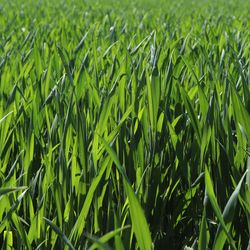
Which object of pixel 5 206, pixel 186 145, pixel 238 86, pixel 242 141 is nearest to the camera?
pixel 5 206

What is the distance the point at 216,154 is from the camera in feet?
3.61

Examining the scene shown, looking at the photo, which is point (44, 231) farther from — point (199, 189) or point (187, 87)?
point (187, 87)

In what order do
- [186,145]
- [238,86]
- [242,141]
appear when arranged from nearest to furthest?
1. [242,141]
2. [186,145]
3. [238,86]

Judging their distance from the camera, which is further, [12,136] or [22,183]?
[12,136]

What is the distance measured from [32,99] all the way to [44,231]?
39cm

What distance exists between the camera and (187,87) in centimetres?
143

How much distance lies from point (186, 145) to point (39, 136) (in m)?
0.28

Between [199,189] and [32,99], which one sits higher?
[32,99]

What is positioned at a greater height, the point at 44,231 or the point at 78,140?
the point at 78,140

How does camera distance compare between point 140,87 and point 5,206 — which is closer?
point 5,206

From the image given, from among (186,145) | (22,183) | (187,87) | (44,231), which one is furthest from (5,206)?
(187,87)

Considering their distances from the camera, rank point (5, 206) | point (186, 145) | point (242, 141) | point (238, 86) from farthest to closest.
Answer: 1. point (238, 86)
2. point (186, 145)
3. point (242, 141)
4. point (5, 206)

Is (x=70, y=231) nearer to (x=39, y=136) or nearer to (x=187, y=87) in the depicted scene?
(x=39, y=136)

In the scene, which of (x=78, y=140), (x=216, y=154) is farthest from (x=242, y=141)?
(x=78, y=140)
